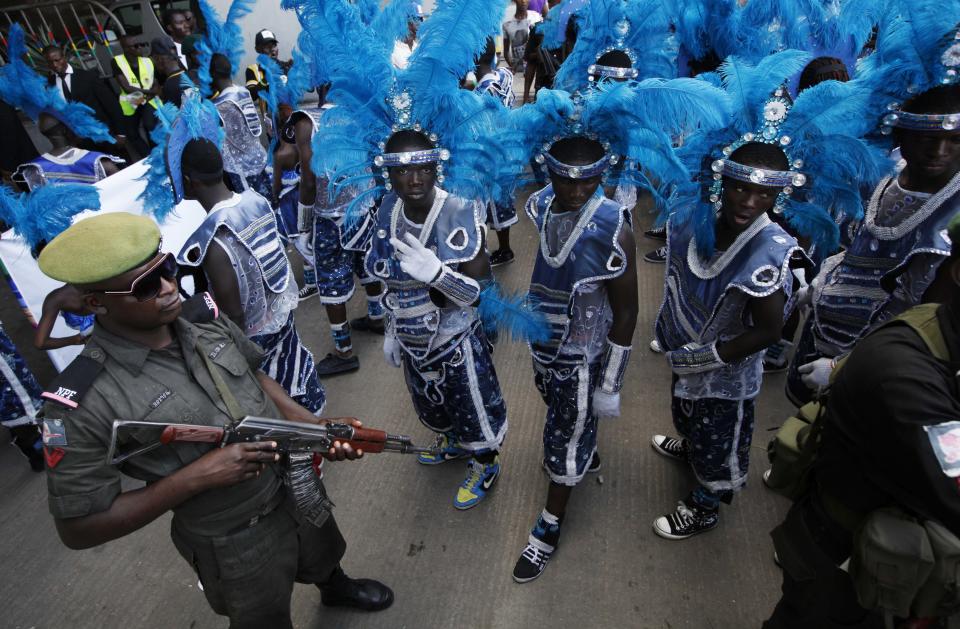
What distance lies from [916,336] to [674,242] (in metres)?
1.30

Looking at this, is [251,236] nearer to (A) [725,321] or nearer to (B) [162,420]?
(B) [162,420]

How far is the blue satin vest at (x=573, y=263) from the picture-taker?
7.75ft

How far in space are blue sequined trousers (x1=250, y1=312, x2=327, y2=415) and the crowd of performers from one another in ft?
0.04

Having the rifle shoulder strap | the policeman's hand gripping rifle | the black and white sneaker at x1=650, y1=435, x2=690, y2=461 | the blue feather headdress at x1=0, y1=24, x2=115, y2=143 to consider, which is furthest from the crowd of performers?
the blue feather headdress at x1=0, y1=24, x2=115, y2=143

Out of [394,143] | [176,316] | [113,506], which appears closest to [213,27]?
[394,143]

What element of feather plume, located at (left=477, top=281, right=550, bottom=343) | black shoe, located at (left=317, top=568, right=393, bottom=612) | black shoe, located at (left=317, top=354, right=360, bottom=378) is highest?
feather plume, located at (left=477, top=281, right=550, bottom=343)

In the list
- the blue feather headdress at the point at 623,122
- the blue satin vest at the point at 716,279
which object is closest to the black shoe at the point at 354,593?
the blue satin vest at the point at 716,279

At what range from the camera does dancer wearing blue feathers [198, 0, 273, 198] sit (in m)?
5.10

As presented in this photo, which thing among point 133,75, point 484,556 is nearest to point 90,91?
point 133,75

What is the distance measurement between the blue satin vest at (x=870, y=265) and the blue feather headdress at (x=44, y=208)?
13.8 ft

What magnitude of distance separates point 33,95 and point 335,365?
10.7 ft

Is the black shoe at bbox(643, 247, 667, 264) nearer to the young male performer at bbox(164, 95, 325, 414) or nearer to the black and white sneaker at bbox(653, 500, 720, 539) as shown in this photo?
the black and white sneaker at bbox(653, 500, 720, 539)

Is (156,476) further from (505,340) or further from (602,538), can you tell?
(505,340)

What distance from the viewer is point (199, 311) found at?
199 cm
